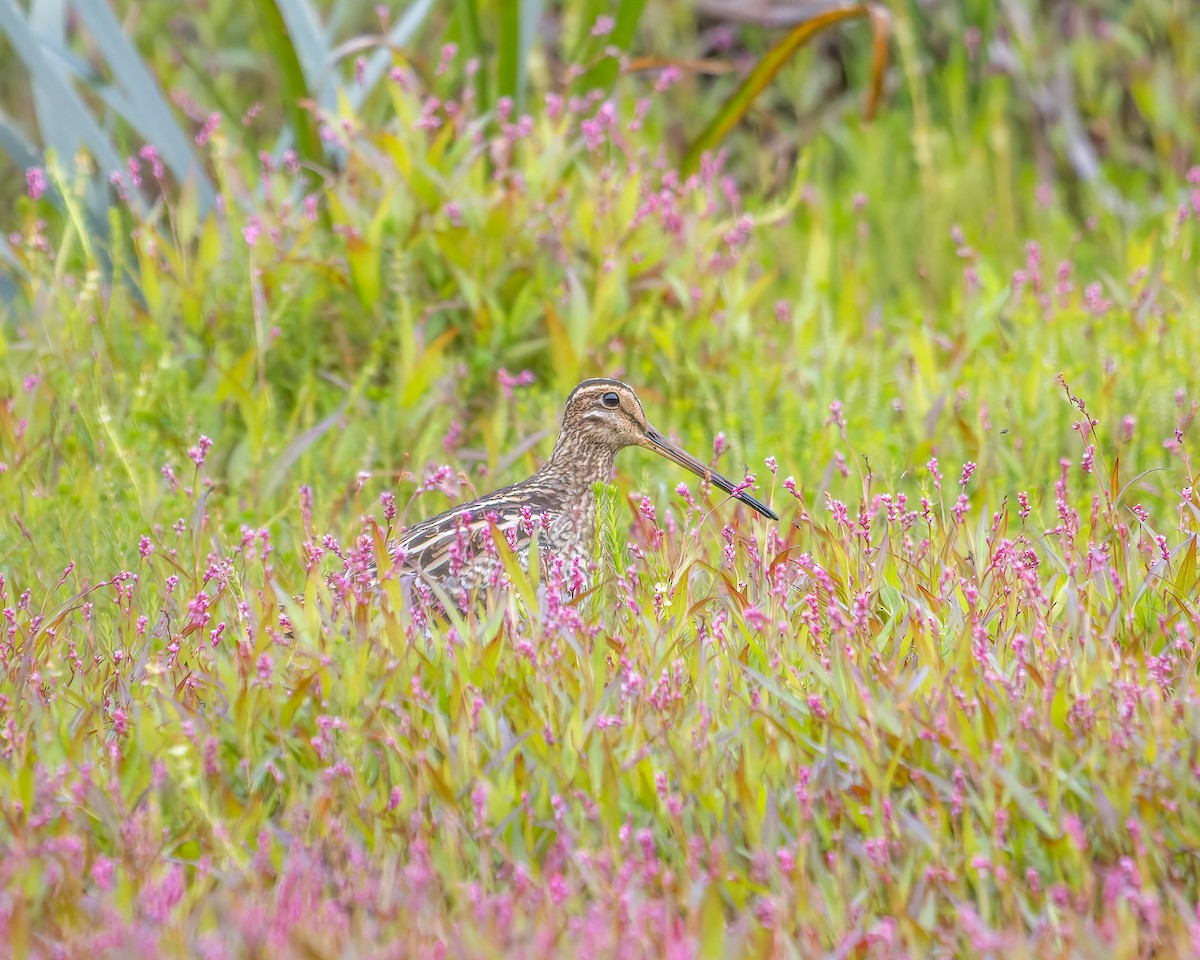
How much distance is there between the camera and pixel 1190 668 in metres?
3.52

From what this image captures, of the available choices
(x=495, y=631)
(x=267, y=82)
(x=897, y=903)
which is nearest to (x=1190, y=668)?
(x=897, y=903)

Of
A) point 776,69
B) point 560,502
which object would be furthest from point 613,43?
point 560,502

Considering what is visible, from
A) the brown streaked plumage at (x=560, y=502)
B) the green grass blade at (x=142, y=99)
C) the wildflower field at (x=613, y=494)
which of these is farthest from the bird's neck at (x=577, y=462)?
the green grass blade at (x=142, y=99)

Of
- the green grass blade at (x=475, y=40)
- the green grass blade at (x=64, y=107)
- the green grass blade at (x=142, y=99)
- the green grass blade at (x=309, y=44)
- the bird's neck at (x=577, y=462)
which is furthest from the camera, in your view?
the green grass blade at (x=475, y=40)

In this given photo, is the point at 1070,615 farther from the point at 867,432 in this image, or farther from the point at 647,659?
the point at 867,432

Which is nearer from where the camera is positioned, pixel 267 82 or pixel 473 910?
pixel 473 910

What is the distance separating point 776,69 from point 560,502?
2818 mm

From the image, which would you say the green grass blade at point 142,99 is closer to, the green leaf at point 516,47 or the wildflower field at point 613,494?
the wildflower field at point 613,494

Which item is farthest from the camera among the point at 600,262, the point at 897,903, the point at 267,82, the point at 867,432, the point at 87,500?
the point at 267,82

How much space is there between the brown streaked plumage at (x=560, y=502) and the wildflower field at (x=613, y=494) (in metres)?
0.17

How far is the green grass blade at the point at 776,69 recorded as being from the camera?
6.73 meters

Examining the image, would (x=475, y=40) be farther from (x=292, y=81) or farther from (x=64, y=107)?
(x=64, y=107)

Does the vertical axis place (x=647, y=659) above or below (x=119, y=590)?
below

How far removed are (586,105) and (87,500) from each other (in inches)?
106
